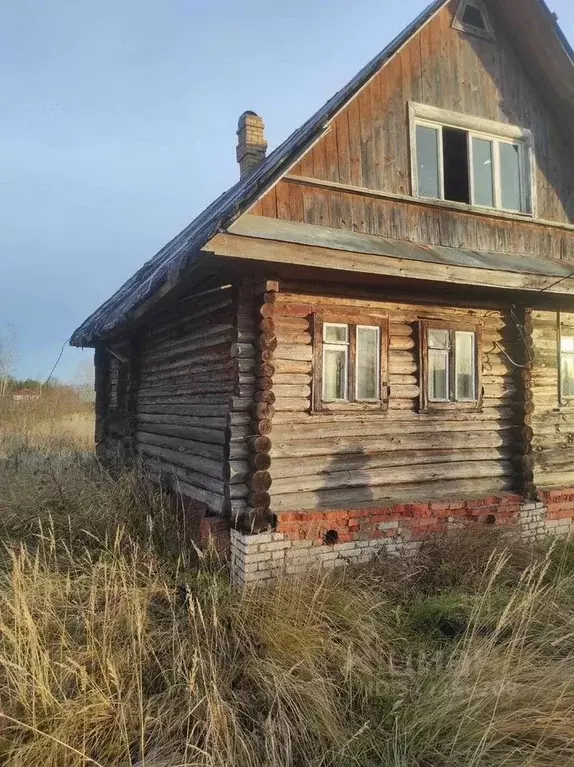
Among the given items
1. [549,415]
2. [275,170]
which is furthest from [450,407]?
[275,170]

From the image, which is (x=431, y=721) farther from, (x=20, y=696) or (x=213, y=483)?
(x=213, y=483)

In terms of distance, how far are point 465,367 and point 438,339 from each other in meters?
0.65

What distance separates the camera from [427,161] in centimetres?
773

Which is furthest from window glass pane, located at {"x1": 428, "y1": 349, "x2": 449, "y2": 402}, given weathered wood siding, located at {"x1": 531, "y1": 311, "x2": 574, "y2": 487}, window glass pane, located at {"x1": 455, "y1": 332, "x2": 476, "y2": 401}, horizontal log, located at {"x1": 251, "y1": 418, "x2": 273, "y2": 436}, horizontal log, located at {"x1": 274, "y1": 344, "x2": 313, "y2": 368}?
horizontal log, located at {"x1": 251, "y1": 418, "x2": 273, "y2": 436}

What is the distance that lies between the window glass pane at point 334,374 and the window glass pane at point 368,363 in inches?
8.9

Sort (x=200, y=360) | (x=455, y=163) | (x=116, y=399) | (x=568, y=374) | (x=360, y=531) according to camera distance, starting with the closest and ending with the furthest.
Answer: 1. (x=360, y=531)
2. (x=200, y=360)
3. (x=455, y=163)
4. (x=568, y=374)
5. (x=116, y=399)

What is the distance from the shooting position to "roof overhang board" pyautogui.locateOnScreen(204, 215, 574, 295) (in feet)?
19.3

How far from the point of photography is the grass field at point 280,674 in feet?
11.5

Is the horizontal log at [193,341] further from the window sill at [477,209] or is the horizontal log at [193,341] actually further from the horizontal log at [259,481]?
the window sill at [477,209]

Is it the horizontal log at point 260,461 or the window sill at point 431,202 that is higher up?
the window sill at point 431,202

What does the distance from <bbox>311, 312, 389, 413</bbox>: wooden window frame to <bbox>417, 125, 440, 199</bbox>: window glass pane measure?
6.38 feet

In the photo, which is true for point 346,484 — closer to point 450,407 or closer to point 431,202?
point 450,407

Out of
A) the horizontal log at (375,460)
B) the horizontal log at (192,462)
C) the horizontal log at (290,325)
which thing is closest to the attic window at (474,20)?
the horizontal log at (290,325)

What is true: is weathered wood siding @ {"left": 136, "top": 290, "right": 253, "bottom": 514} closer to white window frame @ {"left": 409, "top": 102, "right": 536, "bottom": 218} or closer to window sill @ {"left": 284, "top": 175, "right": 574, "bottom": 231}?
window sill @ {"left": 284, "top": 175, "right": 574, "bottom": 231}
